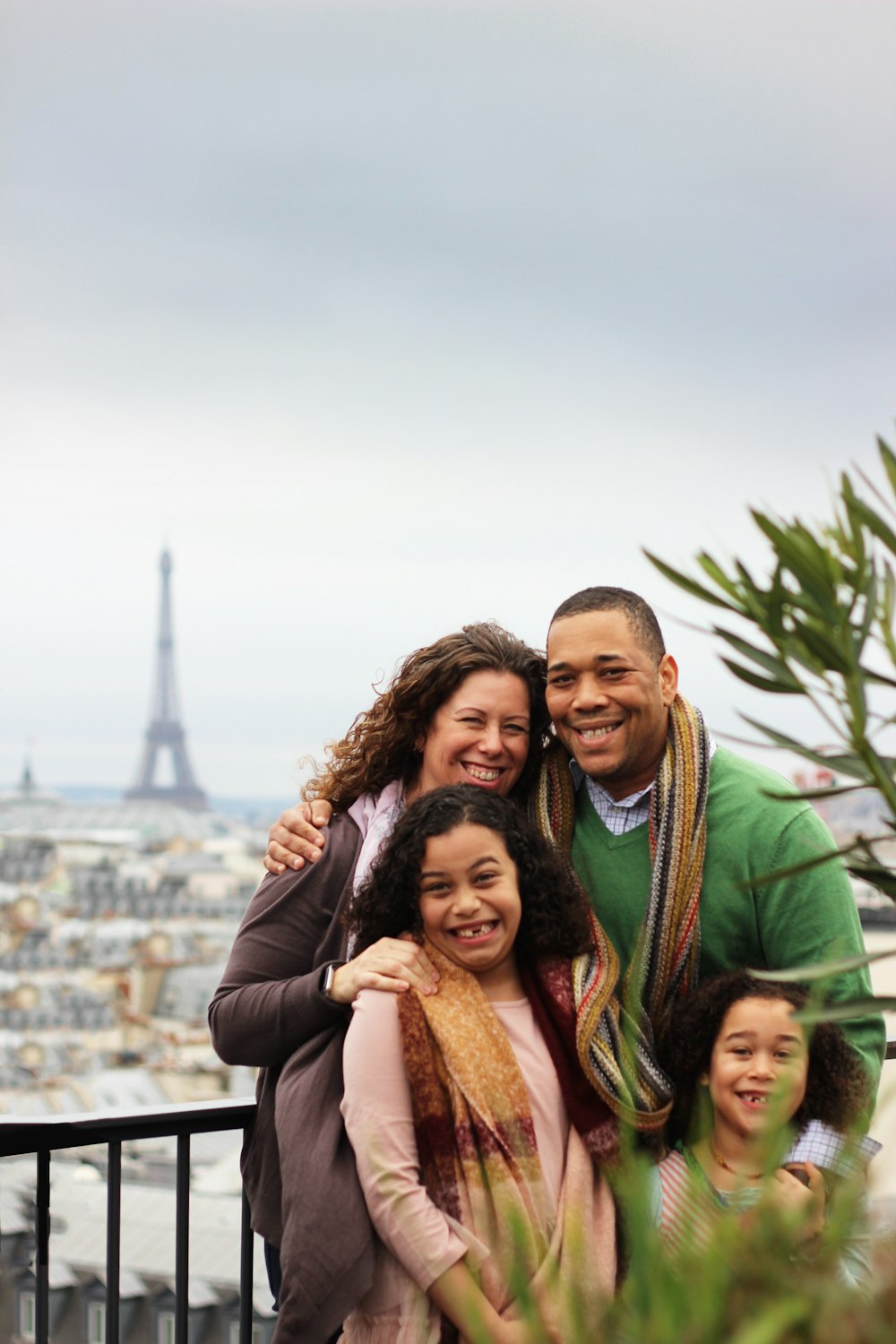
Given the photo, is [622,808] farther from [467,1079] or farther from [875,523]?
[875,523]

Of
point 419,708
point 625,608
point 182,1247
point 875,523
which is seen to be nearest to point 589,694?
point 625,608

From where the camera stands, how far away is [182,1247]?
2.14m

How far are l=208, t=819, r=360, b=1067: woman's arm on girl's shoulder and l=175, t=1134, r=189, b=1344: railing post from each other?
331 millimetres

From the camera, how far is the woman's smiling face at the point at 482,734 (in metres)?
1.92

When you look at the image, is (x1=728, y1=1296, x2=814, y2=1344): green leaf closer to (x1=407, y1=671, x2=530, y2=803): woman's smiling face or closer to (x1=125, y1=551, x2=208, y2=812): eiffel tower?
(x1=407, y1=671, x2=530, y2=803): woman's smiling face

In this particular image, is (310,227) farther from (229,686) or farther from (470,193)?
(229,686)

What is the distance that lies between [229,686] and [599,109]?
35.7 m

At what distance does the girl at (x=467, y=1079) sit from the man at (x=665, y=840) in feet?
0.41

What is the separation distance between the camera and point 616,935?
1875 mm

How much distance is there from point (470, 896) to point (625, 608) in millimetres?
486

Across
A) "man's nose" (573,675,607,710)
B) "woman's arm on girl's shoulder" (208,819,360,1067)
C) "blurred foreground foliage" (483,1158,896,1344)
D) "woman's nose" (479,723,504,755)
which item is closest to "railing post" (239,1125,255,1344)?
"woman's arm on girl's shoulder" (208,819,360,1067)

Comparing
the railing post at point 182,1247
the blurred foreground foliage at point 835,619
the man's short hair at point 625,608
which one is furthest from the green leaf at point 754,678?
the railing post at point 182,1247

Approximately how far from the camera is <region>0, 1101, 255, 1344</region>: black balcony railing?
76.5 inches

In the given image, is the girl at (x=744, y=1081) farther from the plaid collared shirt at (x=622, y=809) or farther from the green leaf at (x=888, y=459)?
the green leaf at (x=888, y=459)
